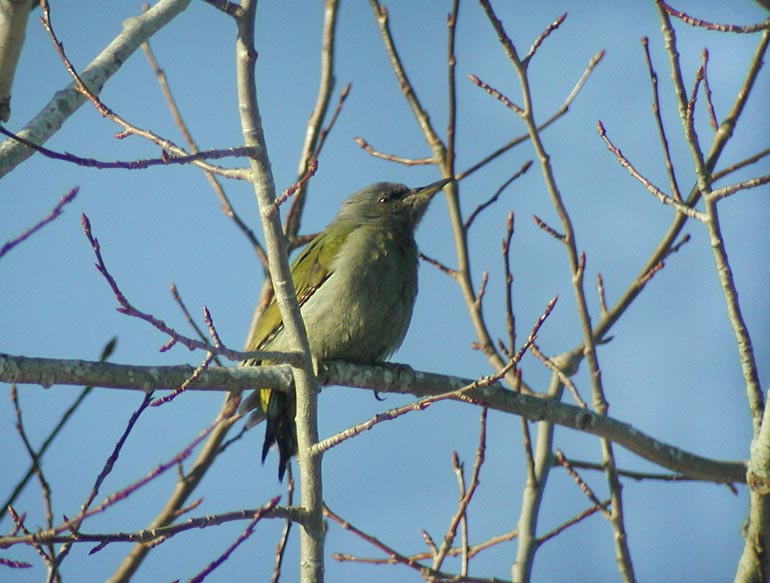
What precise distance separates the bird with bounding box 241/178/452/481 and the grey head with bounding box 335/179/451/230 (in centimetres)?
8

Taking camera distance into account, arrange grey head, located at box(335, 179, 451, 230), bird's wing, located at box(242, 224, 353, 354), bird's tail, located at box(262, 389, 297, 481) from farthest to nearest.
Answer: grey head, located at box(335, 179, 451, 230), bird's wing, located at box(242, 224, 353, 354), bird's tail, located at box(262, 389, 297, 481)

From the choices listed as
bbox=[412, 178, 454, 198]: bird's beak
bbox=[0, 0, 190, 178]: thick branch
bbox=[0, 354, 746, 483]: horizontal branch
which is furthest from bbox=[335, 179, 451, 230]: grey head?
bbox=[0, 0, 190, 178]: thick branch

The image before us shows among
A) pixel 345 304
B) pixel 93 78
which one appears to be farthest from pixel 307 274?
pixel 93 78

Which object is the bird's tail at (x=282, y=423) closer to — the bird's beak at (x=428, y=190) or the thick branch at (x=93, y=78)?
the bird's beak at (x=428, y=190)

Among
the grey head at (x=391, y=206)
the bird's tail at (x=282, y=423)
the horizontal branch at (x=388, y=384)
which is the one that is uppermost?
the grey head at (x=391, y=206)

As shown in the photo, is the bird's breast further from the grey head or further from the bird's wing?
the grey head

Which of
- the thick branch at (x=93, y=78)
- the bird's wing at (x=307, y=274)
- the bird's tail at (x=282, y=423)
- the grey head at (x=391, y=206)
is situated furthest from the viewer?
the grey head at (x=391, y=206)

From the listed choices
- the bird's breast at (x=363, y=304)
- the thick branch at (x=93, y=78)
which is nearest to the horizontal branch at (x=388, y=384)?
the bird's breast at (x=363, y=304)

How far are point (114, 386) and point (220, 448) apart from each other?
88.4 inches

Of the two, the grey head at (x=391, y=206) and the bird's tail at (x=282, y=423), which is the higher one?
the grey head at (x=391, y=206)

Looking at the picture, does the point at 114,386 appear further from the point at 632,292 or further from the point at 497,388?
the point at 632,292

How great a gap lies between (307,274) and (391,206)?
100cm

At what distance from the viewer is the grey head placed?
22.1 feet

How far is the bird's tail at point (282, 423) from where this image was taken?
5695 millimetres
